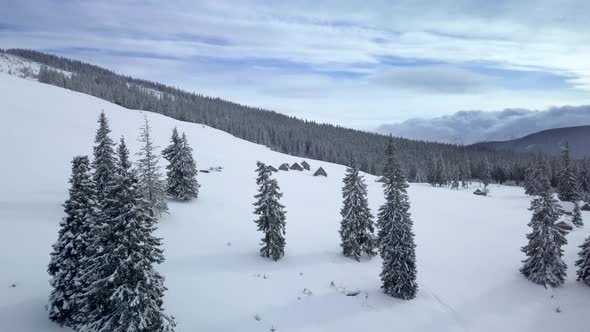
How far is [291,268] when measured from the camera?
25.2 metres

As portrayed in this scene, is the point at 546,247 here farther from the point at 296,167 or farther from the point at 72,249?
the point at 296,167

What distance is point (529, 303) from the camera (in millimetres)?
24953

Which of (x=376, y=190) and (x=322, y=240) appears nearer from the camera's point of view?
(x=322, y=240)

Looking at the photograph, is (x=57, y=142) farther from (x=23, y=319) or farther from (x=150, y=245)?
(x=150, y=245)

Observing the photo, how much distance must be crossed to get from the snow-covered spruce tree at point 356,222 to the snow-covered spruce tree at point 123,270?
19.3 meters

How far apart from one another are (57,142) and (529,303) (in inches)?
2587

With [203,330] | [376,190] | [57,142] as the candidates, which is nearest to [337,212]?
[376,190]

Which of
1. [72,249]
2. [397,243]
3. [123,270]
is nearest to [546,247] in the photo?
[397,243]

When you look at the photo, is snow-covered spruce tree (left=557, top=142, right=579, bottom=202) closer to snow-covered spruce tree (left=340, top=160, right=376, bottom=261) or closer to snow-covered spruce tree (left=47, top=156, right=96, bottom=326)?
snow-covered spruce tree (left=340, top=160, right=376, bottom=261)

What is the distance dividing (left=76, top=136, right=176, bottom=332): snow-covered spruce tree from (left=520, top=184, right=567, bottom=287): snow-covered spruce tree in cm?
3067

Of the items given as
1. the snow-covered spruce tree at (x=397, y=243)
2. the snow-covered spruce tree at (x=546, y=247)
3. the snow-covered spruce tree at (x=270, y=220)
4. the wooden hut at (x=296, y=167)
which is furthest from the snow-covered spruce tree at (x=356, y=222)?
the wooden hut at (x=296, y=167)

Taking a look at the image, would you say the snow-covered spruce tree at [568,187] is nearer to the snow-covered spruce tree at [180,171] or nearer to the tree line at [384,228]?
the tree line at [384,228]

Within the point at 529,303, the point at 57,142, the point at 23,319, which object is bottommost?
the point at 529,303

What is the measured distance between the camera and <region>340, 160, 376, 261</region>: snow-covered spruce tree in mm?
28719
